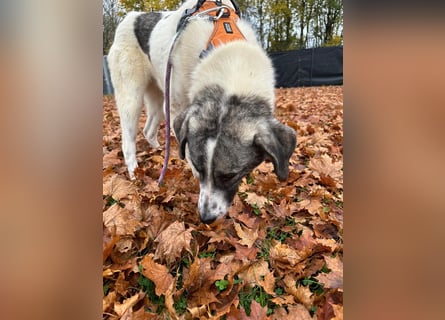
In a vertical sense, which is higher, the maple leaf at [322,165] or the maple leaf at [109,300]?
the maple leaf at [322,165]

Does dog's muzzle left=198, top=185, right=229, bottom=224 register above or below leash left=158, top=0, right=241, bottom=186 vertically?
below

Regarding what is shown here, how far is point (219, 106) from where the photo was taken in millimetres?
1847

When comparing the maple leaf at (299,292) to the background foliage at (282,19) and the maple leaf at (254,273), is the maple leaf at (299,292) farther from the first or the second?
the background foliage at (282,19)

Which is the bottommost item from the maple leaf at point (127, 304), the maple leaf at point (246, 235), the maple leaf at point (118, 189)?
the maple leaf at point (127, 304)

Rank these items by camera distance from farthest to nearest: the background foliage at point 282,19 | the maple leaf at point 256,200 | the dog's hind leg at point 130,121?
the dog's hind leg at point 130,121 < the maple leaf at point 256,200 < the background foliage at point 282,19

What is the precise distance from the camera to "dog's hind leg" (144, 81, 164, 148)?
9.50 ft

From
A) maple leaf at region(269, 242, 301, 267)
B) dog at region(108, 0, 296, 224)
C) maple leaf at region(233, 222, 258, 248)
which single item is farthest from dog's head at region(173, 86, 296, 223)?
maple leaf at region(269, 242, 301, 267)

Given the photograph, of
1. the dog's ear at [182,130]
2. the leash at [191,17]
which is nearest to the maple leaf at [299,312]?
the dog's ear at [182,130]

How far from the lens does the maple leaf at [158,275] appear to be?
1374 mm

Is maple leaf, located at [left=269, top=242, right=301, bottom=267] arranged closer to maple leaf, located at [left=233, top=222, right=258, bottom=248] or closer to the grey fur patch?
maple leaf, located at [left=233, top=222, right=258, bottom=248]

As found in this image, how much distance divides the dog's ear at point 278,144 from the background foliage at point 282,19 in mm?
441
